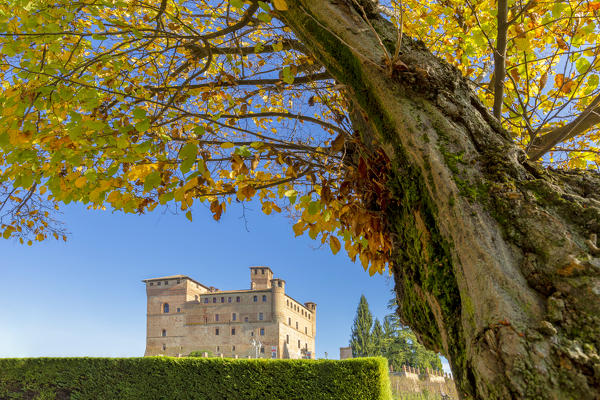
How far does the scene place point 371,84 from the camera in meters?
1.67

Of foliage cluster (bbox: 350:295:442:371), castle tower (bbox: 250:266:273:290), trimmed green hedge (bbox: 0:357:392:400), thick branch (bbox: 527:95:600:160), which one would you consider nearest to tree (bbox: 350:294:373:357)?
foliage cluster (bbox: 350:295:442:371)

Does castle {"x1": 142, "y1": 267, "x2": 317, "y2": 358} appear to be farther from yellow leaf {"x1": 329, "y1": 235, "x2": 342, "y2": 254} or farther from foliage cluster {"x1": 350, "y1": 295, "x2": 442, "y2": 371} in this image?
yellow leaf {"x1": 329, "y1": 235, "x2": 342, "y2": 254}

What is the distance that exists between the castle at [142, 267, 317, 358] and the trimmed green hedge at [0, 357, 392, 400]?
34.5 m

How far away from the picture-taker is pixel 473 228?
1268 millimetres

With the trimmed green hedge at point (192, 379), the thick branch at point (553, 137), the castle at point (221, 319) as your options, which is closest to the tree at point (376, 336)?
the castle at point (221, 319)

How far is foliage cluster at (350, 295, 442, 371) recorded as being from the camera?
31359mm

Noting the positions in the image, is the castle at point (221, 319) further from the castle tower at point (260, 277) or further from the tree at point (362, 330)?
the tree at point (362, 330)

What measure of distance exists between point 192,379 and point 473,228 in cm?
1182

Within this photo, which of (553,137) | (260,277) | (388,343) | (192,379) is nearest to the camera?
(553,137)

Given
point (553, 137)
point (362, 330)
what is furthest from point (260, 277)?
point (553, 137)

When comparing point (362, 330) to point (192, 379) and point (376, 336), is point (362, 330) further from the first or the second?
point (192, 379)

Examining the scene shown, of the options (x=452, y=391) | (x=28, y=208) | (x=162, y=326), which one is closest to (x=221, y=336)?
(x=162, y=326)

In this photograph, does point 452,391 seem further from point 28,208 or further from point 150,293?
point 150,293

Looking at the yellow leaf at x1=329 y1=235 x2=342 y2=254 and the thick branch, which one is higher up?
the thick branch
